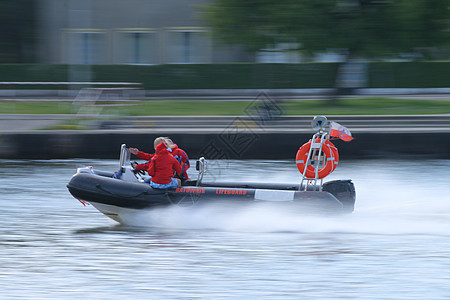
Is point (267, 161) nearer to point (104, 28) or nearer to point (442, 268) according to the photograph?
point (442, 268)

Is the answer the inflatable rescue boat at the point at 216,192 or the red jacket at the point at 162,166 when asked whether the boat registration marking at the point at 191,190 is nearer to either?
the inflatable rescue boat at the point at 216,192

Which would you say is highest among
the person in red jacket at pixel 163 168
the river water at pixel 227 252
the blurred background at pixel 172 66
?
the blurred background at pixel 172 66

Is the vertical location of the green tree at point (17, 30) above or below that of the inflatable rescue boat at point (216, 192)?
above

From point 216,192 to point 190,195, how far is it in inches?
14.8

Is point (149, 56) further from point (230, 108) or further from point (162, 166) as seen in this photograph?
point (162, 166)

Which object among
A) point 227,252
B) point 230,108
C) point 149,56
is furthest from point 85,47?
point 227,252

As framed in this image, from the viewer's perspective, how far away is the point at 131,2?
101 ft

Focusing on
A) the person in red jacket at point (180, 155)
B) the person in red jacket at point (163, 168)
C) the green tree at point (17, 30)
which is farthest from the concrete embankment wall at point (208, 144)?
the green tree at point (17, 30)

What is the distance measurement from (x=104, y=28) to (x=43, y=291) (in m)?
24.5

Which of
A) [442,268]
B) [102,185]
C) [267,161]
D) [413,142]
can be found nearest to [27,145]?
[267,161]

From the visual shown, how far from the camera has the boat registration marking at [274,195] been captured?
33.7 feet

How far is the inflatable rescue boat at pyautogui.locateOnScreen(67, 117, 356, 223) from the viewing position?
1027cm

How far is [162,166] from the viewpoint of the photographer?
1030cm

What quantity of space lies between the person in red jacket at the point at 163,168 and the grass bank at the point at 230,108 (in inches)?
378
